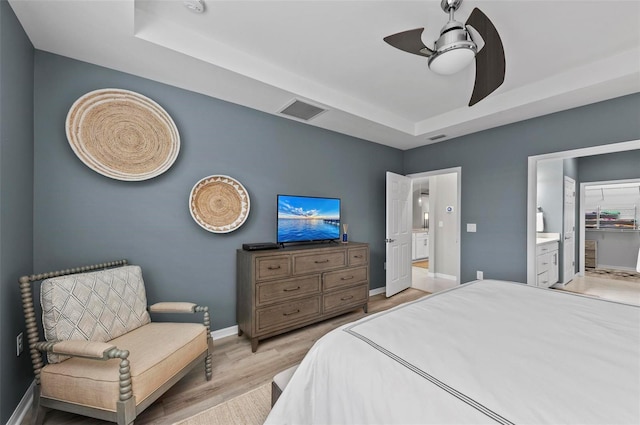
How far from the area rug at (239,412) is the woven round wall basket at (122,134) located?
196 cm

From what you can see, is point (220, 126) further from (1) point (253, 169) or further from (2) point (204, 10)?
(2) point (204, 10)

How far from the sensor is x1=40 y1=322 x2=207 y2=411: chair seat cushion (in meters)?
1.44

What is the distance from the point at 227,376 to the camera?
7.14 ft

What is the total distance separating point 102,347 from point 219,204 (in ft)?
5.33

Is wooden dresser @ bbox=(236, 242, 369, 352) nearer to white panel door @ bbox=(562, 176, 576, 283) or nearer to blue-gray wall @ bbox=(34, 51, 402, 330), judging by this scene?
blue-gray wall @ bbox=(34, 51, 402, 330)

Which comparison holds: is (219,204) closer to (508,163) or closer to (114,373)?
(114,373)

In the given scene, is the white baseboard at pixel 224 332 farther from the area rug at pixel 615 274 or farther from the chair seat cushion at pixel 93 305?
the area rug at pixel 615 274

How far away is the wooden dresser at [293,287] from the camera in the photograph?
261 centimetres

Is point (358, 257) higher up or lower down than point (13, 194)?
lower down

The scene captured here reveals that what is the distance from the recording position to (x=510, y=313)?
1523mm

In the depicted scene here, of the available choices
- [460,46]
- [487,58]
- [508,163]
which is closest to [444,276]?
[508,163]

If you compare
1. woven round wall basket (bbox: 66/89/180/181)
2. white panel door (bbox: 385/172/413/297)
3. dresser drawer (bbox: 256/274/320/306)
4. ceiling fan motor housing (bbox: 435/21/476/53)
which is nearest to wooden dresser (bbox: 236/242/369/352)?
dresser drawer (bbox: 256/274/320/306)

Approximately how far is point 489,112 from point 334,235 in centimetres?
249

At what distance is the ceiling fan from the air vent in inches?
58.1
